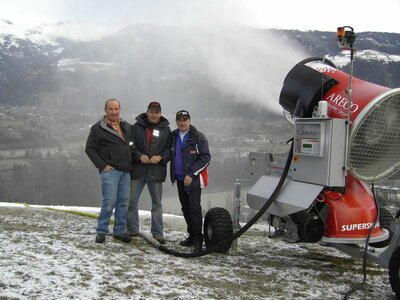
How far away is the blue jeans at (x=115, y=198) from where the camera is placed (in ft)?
19.3

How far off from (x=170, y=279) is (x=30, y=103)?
196m

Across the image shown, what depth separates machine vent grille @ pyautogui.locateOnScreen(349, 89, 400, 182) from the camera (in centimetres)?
506

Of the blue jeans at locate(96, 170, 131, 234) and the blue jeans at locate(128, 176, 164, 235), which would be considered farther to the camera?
the blue jeans at locate(128, 176, 164, 235)

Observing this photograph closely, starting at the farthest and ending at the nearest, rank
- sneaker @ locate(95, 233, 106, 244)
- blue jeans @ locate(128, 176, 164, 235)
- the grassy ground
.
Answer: blue jeans @ locate(128, 176, 164, 235) → sneaker @ locate(95, 233, 106, 244) → the grassy ground

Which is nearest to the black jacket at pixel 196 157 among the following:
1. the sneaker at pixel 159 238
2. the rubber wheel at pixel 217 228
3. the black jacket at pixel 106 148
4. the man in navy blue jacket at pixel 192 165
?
the man in navy blue jacket at pixel 192 165

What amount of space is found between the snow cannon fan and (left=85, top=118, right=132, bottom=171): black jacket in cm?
244

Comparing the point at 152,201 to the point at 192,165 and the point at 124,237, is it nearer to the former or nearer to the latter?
the point at 124,237

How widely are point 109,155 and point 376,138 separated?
3.47m

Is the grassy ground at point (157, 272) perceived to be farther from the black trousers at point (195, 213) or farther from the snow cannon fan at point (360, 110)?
the snow cannon fan at point (360, 110)

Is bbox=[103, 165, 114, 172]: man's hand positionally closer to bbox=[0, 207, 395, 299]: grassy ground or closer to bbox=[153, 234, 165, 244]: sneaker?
bbox=[0, 207, 395, 299]: grassy ground

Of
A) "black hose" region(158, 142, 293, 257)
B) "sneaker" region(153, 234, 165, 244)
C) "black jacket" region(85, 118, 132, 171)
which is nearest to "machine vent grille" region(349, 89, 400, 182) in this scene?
"black hose" region(158, 142, 293, 257)

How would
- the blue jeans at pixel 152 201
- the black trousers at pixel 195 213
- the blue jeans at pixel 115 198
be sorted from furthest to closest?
1. the blue jeans at pixel 152 201
2. the black trousers at pixel 195 213
3. the blue jeans at pixel 115 198

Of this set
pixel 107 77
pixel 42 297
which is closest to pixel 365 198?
pixel 42 297

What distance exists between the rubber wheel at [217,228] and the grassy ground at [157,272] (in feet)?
0.73
